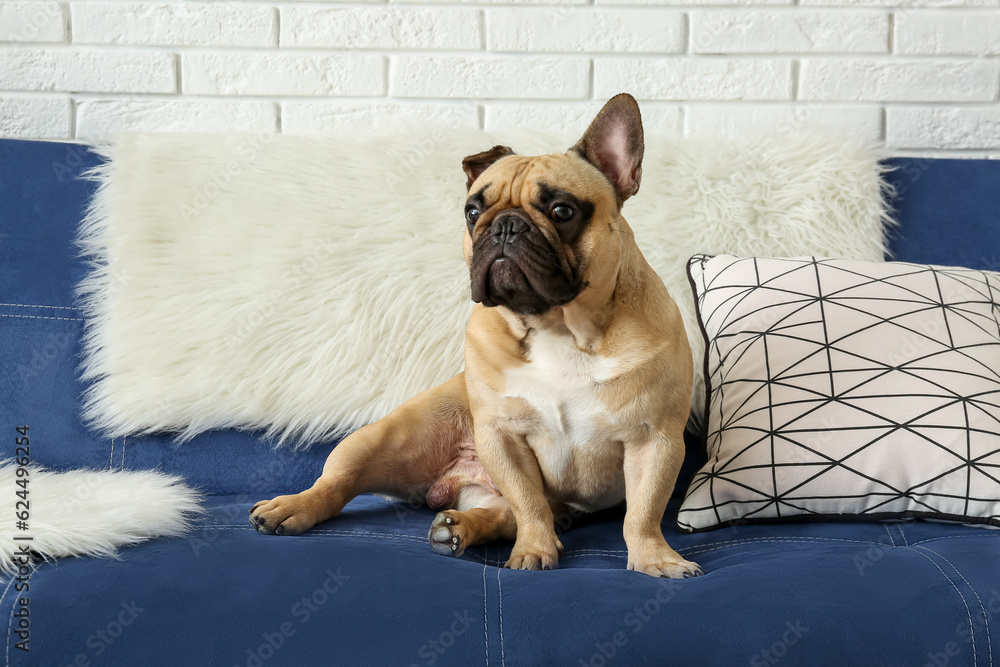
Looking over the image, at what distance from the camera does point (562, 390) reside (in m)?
1.26

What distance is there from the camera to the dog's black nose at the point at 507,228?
1.19m

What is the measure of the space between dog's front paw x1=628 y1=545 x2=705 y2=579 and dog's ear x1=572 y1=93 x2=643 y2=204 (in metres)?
0.59

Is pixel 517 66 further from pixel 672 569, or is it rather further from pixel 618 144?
pixel 672 569

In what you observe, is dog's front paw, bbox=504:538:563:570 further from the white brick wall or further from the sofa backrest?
the white brick wall

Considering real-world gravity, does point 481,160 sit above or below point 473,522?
above

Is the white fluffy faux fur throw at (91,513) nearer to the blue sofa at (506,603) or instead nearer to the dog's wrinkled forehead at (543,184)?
the blue sofa at (506,603)

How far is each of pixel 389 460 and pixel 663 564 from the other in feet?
1.79

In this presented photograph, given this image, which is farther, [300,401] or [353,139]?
[353,139]

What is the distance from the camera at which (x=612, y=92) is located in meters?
2.11

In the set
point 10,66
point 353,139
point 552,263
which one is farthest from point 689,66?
point 10,66

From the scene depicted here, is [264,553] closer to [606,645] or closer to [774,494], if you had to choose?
[606,645]

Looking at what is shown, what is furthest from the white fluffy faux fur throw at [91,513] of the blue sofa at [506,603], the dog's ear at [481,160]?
the dog's ear at [481,160]

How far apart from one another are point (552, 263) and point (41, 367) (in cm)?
113

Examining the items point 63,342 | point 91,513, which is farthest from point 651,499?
point 63,342
